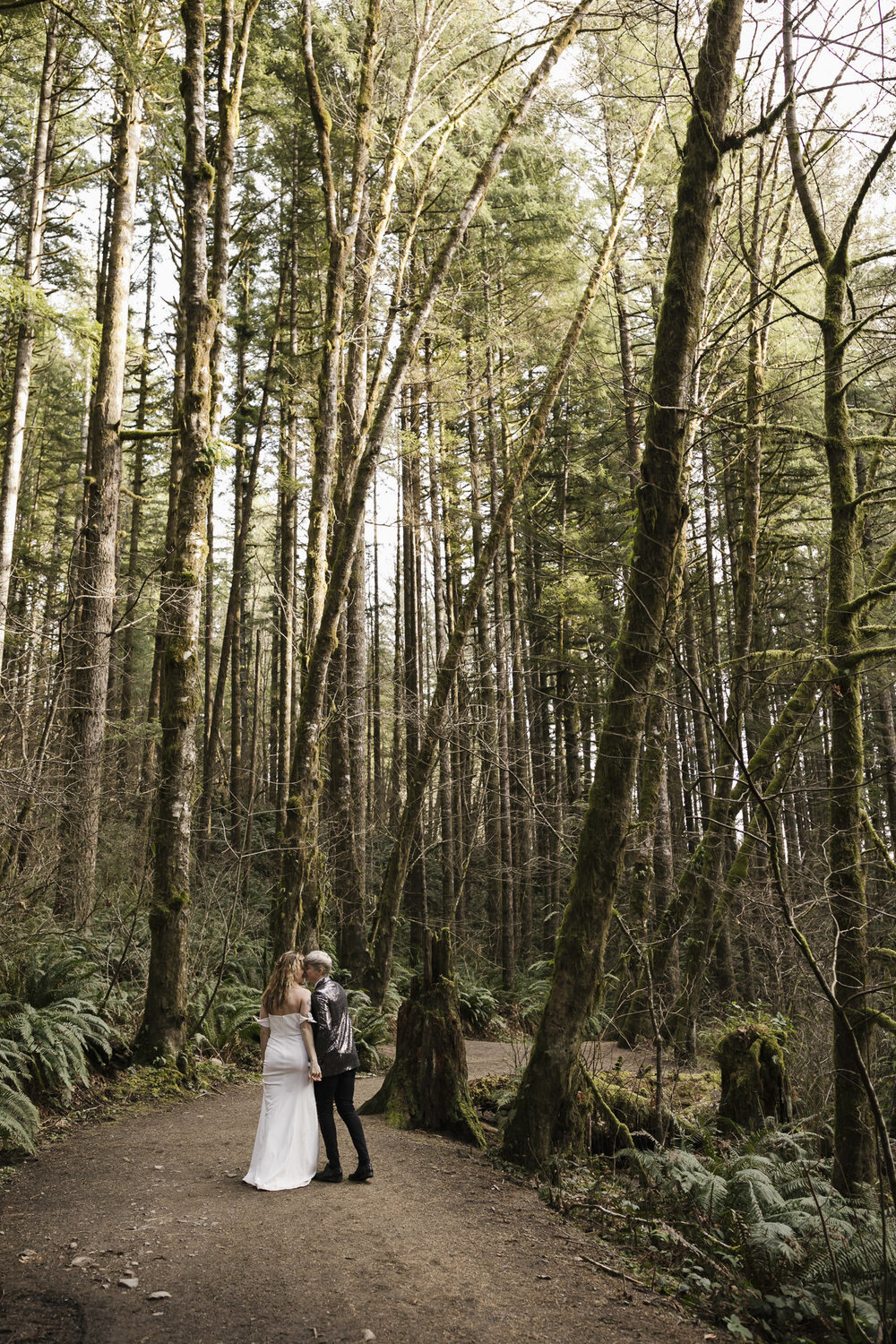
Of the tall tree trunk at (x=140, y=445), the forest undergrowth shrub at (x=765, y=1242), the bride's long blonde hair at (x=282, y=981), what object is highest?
the tall tree trunk at (x=140, y=445)

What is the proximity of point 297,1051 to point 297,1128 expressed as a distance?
1.42 feet

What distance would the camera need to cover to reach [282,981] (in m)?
5.34

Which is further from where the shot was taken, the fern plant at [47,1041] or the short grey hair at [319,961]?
the fern plant at [47,1041]

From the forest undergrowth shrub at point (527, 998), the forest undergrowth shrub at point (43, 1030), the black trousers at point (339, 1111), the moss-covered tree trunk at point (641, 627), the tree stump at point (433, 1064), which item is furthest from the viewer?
the forest undergrowth shrub at point (527, 998)

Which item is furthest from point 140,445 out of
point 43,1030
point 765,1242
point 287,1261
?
point 765,1242

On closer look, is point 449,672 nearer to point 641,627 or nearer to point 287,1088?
point 641,627

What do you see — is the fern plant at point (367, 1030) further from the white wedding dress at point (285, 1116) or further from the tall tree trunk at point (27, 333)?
the tall tree trunk at point (27, 333)

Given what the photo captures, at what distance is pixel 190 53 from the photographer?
813 centimetres

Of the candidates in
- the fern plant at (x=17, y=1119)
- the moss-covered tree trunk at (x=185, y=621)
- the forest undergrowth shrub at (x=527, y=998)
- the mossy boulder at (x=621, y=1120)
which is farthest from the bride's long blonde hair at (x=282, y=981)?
the forest undergrowth shrub at (x=527, y=998)

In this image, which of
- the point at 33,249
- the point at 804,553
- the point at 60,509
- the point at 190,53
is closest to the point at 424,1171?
the point at 190,53

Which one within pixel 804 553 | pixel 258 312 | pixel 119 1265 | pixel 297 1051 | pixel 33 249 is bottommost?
pixel 119 1265

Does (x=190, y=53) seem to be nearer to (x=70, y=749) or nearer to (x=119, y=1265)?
(x=70, y=749)

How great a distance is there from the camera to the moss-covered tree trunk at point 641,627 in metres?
5.71

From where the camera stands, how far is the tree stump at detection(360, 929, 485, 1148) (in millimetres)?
6602
